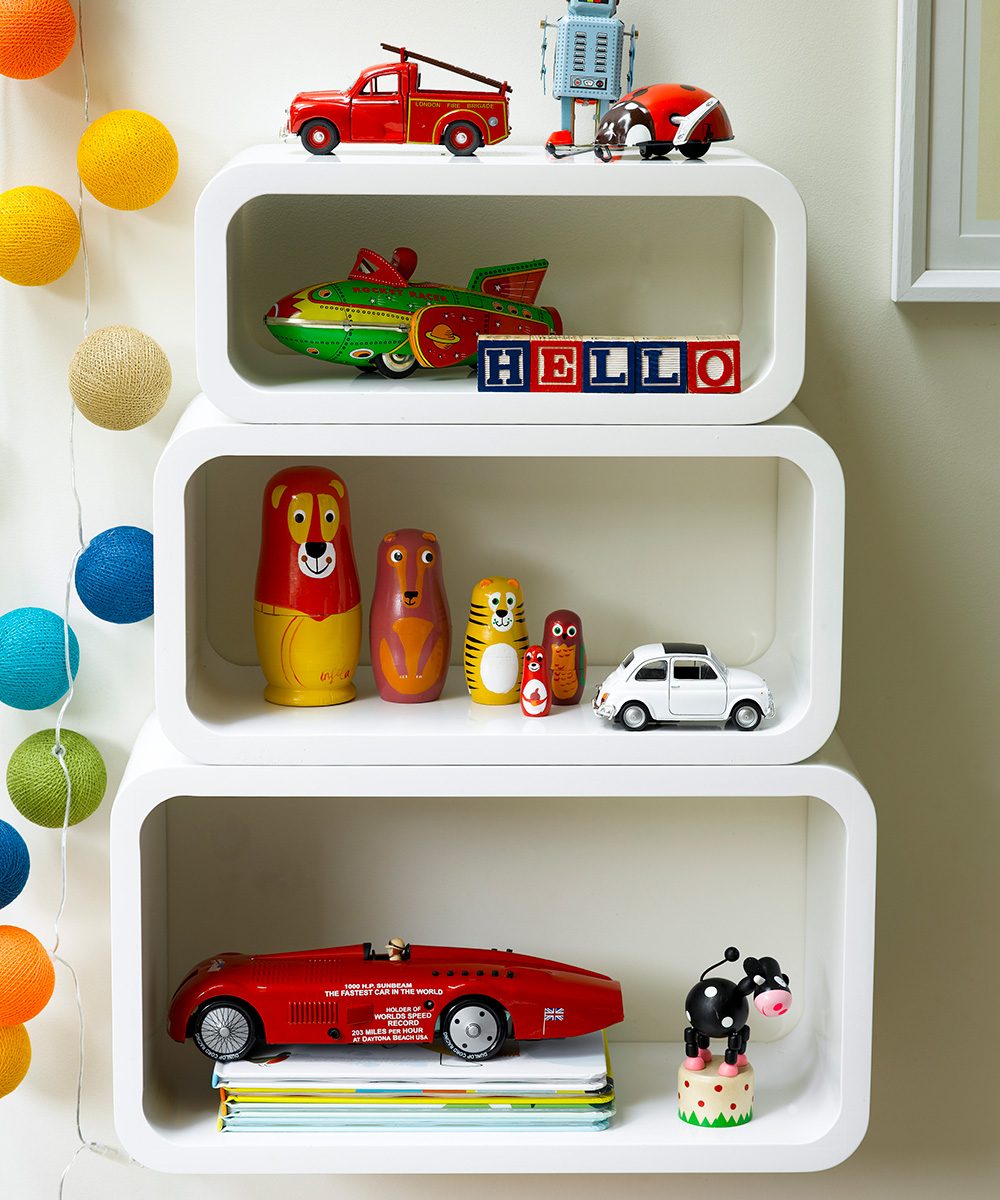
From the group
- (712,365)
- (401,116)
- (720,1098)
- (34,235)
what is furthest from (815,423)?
(34,235)

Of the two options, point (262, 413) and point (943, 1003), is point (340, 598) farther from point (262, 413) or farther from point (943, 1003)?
point (943, 1003)

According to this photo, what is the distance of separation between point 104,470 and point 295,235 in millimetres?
288

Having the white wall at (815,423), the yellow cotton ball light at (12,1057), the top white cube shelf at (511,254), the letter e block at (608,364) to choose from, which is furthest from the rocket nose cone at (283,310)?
the yellow cotton ball light at (12,1057)

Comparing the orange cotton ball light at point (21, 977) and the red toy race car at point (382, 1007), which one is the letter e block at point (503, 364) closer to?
the red toy race car at point (382, 1007)

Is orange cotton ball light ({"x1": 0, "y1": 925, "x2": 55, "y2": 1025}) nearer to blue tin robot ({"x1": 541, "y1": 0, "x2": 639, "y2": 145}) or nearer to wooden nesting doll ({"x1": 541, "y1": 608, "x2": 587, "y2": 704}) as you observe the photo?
wooden nesting doll ({"x1": 541, "y1": 608, "x2": 587, "y2": 704})

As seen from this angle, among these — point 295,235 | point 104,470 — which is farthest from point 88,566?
point 295,235

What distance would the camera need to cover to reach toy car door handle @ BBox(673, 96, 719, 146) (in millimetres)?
907

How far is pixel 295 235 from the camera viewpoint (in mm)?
1099

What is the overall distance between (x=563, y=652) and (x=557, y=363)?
0.25 metres

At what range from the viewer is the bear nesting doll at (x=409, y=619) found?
103 centimetres

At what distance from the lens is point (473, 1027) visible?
1.03 metres

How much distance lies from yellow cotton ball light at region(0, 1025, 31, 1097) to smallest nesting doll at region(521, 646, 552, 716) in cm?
56

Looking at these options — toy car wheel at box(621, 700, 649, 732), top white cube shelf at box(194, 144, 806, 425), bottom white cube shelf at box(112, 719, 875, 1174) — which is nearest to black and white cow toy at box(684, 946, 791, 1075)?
bottom white cube shelf at box(112, 719, 875, 1174)

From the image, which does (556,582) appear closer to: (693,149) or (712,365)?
(712,365)
